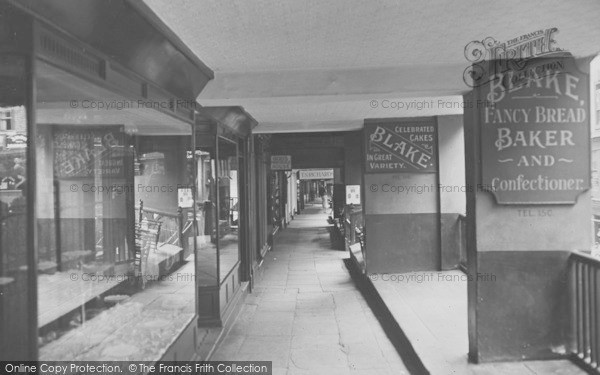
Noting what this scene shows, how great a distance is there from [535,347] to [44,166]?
405 centimetres

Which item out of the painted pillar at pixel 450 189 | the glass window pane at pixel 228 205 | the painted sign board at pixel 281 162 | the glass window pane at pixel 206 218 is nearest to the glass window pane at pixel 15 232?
the glass window pane at pixel 206 218

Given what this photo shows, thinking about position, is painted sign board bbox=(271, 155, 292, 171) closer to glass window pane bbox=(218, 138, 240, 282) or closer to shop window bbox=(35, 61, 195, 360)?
glass window pane bbox=(218, 138, 240, 282)

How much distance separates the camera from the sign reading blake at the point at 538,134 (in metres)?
3.76

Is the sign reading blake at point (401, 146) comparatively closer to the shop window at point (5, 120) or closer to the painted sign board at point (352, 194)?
the painted sign board at point (352, 194)

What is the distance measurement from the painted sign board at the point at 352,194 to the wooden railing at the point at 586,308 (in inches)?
315

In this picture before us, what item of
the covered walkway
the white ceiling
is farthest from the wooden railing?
the white ceiling

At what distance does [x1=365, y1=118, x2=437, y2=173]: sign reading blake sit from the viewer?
25.3 feet

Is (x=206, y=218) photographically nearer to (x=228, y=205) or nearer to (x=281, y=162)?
(x=228, y=205)

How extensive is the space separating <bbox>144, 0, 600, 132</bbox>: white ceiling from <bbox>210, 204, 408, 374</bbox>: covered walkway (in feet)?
9.08

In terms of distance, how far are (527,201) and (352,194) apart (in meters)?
7.96

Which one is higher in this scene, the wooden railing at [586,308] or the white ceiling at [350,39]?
the white ceiling at [350,39]

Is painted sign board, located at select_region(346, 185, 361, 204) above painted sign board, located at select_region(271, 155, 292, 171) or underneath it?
underneath

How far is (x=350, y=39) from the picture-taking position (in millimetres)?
3359

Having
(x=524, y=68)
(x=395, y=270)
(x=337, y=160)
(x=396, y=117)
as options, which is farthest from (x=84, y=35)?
(x=337, y=160)
